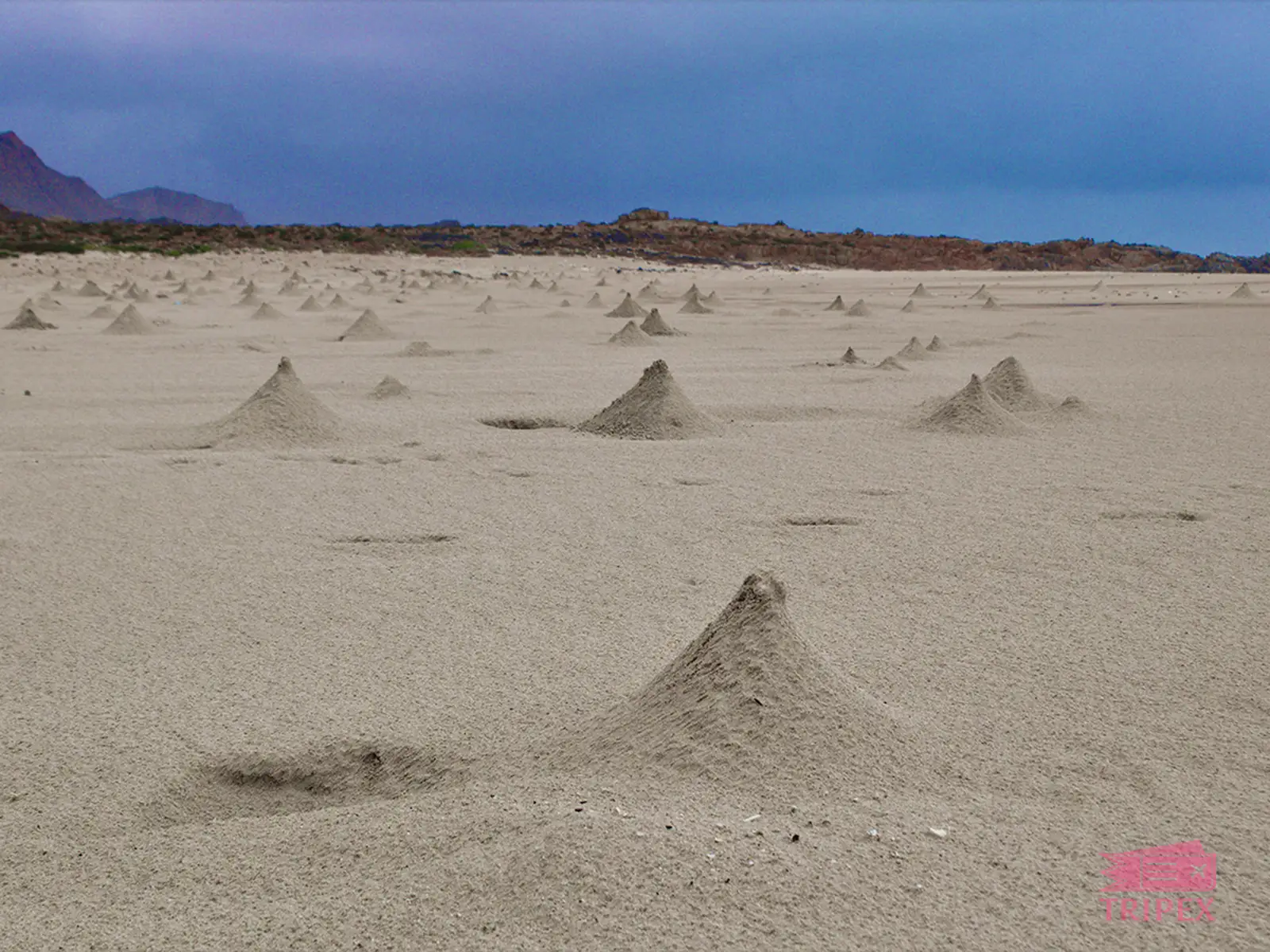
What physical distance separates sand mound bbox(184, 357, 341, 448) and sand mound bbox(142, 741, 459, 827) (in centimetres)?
351

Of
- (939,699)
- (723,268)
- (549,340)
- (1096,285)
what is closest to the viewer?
(939,699)

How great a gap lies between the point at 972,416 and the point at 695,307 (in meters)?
10.8

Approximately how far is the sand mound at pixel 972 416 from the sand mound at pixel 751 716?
12.7 ft

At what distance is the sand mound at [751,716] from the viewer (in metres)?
2.13

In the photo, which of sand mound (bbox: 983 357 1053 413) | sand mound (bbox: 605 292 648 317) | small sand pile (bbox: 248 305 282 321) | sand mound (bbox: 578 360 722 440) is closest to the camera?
sand mound (bbox: 578 360 722 440)

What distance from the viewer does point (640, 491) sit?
4.77m

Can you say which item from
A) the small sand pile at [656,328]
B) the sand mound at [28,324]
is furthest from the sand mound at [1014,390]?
the sand mound at [28,324]

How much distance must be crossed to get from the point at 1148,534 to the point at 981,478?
1056 millimetres

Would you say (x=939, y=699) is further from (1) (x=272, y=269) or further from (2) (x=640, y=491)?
(1) (x=272, y=269)

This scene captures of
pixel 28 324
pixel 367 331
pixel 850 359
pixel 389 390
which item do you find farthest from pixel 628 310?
pixel 389 390

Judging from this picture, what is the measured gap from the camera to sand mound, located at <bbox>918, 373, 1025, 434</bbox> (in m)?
6.04

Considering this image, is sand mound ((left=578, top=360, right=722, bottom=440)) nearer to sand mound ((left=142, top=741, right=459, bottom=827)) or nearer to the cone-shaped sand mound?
sand mound ((left=142, top=741, right=459, bottom=827))

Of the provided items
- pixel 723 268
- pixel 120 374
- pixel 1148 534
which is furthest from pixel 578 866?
pixel 723 268

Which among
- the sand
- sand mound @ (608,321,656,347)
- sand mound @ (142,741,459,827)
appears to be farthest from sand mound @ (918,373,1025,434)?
sand mound @ (608,321,656,347)
